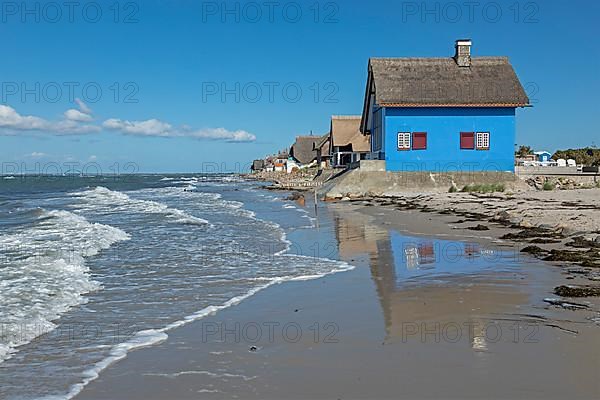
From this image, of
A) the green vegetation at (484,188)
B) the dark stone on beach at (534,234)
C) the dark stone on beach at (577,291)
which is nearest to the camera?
the dark stone on beach at (577,291)

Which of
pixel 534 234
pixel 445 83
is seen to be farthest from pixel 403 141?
pixel 534 234

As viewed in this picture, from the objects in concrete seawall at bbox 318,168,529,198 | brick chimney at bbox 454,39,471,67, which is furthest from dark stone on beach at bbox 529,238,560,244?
brick chimney at bbox 454,39,471,67

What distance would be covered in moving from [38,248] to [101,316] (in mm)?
7483

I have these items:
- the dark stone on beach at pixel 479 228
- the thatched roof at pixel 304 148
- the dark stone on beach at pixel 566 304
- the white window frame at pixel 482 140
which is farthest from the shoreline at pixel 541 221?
the thatched roof at pixel 304 148

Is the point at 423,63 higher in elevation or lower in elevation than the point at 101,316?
higher

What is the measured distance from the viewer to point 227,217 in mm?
22859

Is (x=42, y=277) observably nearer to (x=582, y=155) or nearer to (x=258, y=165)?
(x=582, y=155)

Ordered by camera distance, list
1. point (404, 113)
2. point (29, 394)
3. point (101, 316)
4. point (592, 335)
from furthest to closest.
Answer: point (404, 113) < point (101, 316) < point (592, 335) < point (29, 394)

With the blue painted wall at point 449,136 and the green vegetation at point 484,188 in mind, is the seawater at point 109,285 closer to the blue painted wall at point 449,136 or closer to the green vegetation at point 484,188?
the green vegetation at point 484,188

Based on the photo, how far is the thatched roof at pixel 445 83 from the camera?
3066 cm

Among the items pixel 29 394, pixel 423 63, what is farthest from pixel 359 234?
pixel 423 63

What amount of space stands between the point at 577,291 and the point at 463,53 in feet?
88.5

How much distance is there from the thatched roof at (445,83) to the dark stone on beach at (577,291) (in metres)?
23.6

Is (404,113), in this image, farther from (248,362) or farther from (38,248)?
(248,362)
